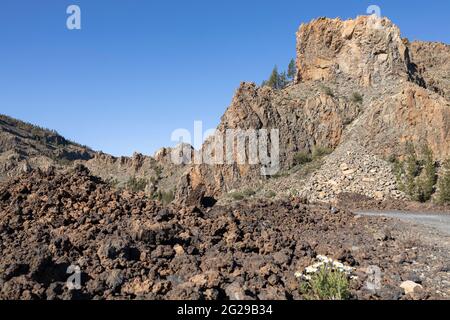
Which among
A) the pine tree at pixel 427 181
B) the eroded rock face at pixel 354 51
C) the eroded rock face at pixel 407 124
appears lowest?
the pine tree at pixel 427 181

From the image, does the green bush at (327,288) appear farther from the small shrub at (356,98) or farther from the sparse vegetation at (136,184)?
the sparse vegetation at (136,184)

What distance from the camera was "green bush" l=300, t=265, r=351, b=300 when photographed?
6.65 metres

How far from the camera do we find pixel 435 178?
28016 mm

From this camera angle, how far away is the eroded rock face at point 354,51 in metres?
44.2

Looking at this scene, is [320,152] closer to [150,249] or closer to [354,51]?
[354,51]

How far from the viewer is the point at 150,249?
794cm

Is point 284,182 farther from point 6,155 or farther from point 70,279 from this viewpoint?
point 6,155

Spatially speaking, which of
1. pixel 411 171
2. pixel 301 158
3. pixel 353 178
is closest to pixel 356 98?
pixel 301 158

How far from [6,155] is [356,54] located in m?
67.0

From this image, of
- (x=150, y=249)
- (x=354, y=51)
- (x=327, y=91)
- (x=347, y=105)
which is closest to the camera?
(x=150, y=249)

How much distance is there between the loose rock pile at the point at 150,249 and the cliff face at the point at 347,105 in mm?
20589

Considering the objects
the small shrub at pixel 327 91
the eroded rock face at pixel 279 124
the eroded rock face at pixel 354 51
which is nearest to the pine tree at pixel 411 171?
the eroded rock face at pixel 279 124

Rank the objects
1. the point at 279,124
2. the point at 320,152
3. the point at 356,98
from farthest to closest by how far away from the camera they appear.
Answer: the point at 356,98 < the point at 279,124 < the point at 320,152

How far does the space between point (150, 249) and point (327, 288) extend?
3.30 meters
